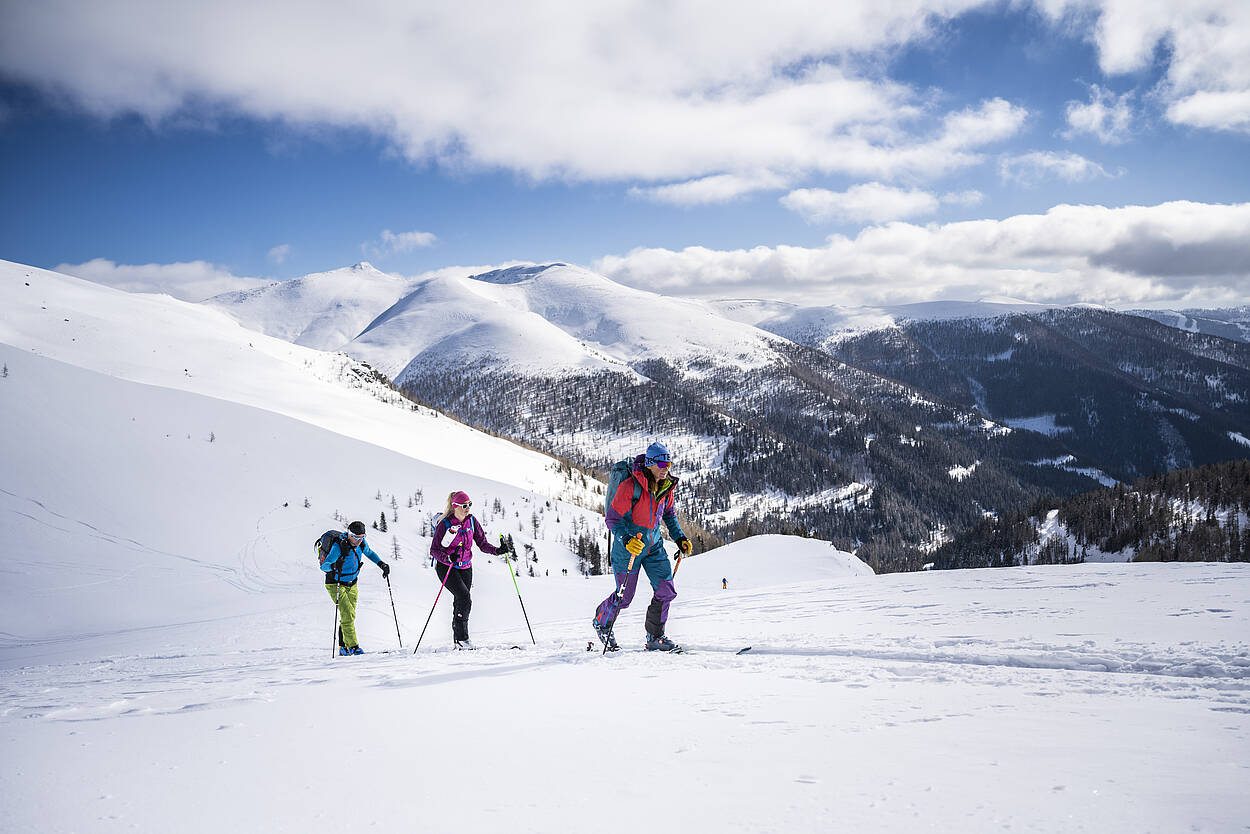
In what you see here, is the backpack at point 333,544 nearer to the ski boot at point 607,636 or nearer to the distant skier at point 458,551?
the distant skier at point 458,551

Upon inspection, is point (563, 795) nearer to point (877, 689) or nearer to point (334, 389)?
point (877, 689)

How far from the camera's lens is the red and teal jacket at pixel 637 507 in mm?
7859

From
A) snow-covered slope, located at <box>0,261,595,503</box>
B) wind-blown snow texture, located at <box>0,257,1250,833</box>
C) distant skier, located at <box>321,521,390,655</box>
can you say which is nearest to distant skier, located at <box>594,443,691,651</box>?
wind-blown snow texture, located at <box>0,257,1250,833</box>

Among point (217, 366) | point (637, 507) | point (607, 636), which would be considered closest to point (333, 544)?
point (607, 636)

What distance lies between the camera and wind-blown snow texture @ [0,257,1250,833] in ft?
10.0

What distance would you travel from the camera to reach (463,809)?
3.09m

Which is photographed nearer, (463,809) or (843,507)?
(463,809)

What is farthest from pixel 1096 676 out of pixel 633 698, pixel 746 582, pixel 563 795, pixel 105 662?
pixel 746 582

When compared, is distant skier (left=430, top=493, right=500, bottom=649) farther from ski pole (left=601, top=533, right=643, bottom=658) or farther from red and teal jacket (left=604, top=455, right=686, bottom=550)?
red and teal jacket (left=604, top=455, right=686, bottom=550)

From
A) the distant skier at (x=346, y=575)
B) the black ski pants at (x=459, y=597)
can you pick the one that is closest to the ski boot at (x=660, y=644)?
the black ski pants at (x=459, y=597)

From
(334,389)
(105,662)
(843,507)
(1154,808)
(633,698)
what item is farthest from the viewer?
(843,507)

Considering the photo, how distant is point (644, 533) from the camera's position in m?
7.89

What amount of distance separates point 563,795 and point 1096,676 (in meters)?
5.11

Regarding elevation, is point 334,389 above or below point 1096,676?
above
